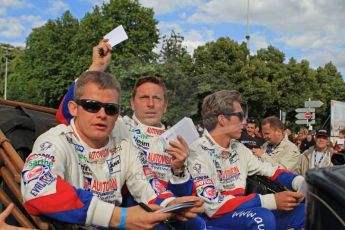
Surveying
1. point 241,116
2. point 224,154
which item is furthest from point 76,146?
point 241,116

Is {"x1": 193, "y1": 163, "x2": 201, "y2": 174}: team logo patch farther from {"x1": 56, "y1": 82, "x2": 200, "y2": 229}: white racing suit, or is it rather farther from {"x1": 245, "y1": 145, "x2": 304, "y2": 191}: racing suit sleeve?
{"x1": 245, "y1": 145, "x2": 304, "y2": 191}: racing suit sleeve

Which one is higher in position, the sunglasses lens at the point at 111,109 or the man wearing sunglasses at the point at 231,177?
the sunglasses lens at the point at 111,109

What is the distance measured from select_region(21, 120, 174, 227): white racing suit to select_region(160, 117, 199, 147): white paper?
0.29 meters

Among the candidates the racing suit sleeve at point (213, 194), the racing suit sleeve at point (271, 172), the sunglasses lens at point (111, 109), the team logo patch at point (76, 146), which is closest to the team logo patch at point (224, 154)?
the racing suit sleeve at point (213, 194)

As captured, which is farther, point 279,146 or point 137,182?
point 279,146

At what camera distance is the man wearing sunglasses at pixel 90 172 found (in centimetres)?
247

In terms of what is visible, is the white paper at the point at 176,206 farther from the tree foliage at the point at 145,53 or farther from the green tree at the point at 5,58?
the green tree at the point at 5,58

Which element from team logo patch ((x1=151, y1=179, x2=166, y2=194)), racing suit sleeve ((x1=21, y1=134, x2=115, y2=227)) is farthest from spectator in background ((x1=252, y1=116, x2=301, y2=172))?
racing suit sleeve ((x1=21, y1=134, x2=115, y2=227))

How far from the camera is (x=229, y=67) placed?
40094 mm

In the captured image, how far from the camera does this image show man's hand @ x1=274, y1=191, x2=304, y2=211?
368 centimetres

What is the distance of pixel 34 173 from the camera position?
252 cm

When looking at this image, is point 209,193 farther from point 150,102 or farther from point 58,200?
point 58,200

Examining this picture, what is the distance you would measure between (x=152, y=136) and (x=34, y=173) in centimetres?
150

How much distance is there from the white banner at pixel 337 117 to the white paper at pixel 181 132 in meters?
19.7
